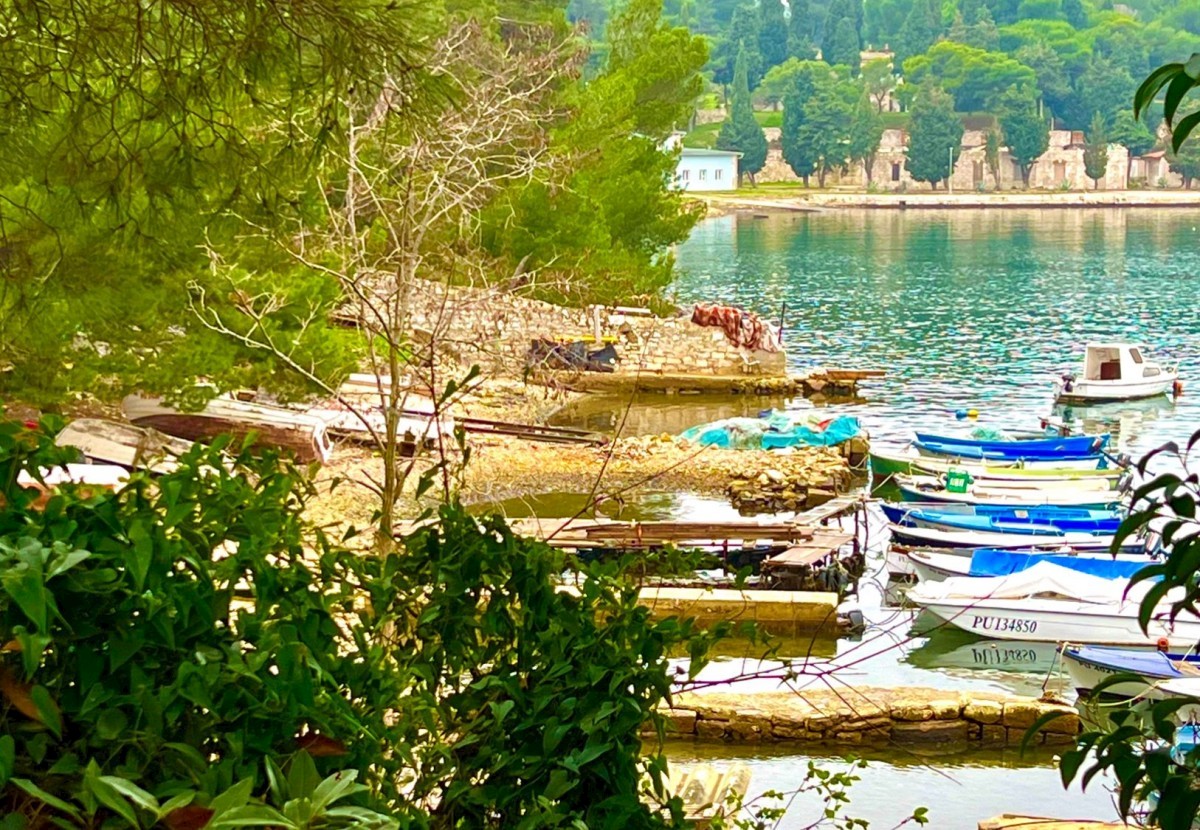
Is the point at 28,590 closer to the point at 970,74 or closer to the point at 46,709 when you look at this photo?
the point at 46,709

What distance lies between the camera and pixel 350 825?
66.2 inches

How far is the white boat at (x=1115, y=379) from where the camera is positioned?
1248 inches

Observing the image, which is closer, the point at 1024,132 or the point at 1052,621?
the point at 1052,621

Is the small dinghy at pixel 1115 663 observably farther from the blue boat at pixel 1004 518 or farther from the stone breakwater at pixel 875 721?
the blue boat at pixel 1004 518

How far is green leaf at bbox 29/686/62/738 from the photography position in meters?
1.83

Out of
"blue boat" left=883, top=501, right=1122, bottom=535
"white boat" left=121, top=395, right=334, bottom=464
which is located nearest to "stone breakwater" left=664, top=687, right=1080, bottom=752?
"blue boat" left=883, top=501, right=1122, bottom=535

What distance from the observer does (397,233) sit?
34.1 ft

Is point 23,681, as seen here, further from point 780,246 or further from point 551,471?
point 780,246

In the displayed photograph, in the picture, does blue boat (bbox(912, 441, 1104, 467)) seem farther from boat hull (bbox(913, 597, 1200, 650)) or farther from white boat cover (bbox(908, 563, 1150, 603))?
boat hull (bbox(913, 597, 1200, 650))

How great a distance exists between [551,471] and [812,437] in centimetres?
527

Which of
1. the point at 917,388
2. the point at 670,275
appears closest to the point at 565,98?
the point at 670,275

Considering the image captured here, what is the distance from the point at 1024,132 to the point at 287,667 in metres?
118

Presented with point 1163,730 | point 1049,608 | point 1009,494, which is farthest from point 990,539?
point 1163,730

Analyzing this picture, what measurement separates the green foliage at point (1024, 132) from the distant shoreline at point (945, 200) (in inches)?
120
